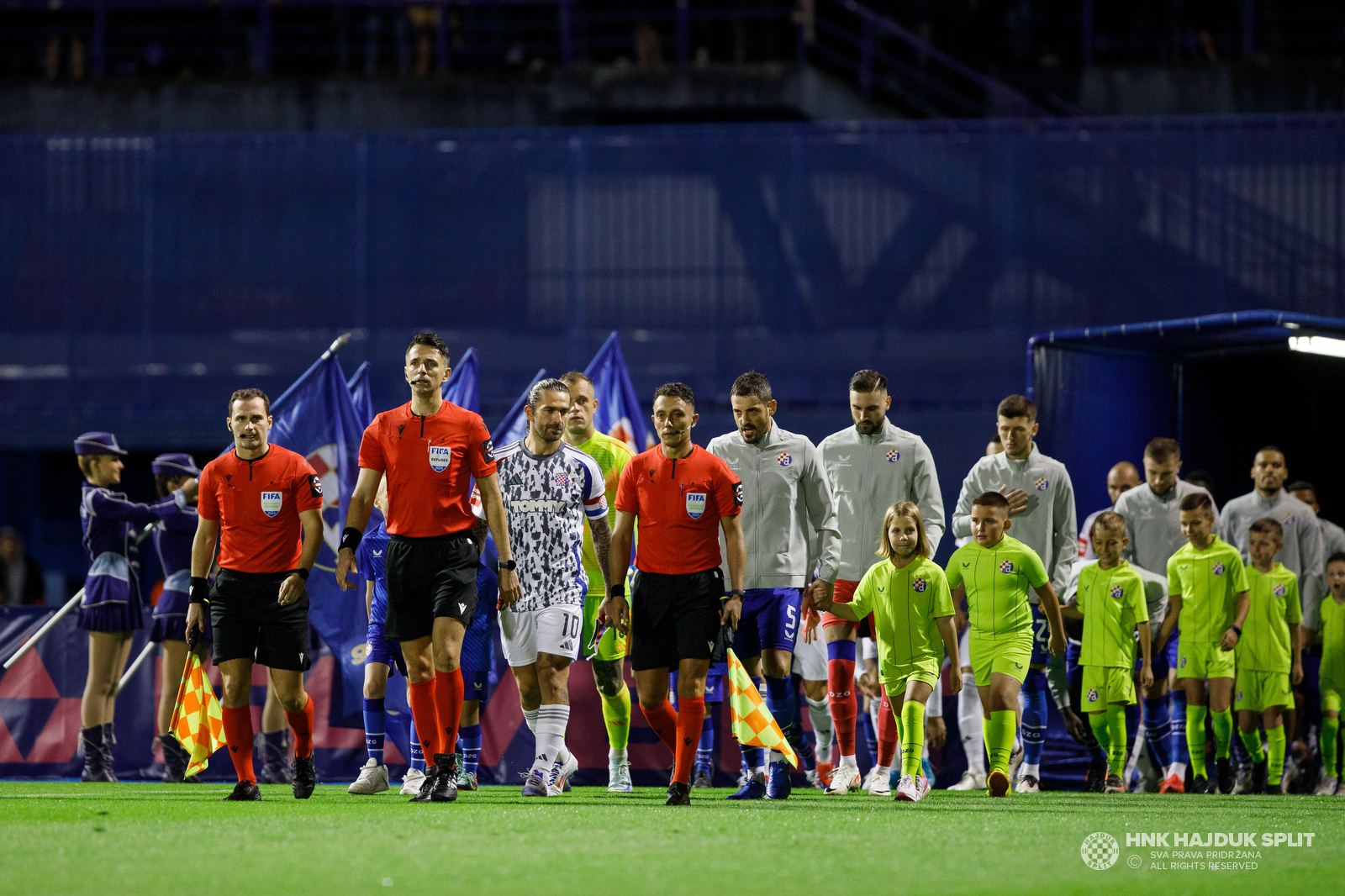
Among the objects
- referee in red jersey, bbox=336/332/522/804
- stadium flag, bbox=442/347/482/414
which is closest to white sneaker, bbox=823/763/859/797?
referee in red jersey, bbox=336/332/522/804

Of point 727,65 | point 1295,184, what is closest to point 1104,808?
point 1295,184

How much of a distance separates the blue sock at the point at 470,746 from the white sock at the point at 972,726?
316 cm

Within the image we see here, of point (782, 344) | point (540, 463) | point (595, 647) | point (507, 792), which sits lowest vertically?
point (507, 792)

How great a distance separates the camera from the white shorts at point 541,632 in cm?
914

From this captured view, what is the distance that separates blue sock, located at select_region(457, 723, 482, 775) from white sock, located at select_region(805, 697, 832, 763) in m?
2.13

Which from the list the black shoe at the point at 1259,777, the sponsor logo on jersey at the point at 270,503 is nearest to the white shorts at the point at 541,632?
the sponsor logo on jersey at the point at 270,503

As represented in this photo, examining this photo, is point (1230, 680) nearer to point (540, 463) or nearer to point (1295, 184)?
point (540, 463)

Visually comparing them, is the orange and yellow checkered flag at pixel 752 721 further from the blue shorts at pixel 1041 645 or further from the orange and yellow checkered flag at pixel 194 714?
the orange and yellow checkered flag at pixel 194 714

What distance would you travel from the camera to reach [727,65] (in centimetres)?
2278

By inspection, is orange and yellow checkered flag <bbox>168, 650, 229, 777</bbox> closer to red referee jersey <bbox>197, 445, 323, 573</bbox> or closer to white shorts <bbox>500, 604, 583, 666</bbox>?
red referee jersey <bbox>197, 445, 323, 573</bbox>

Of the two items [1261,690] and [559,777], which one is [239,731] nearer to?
[559,777]

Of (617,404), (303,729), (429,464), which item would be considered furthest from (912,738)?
(617,404)

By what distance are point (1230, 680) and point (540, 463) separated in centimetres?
512

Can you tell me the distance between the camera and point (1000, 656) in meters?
9.59
